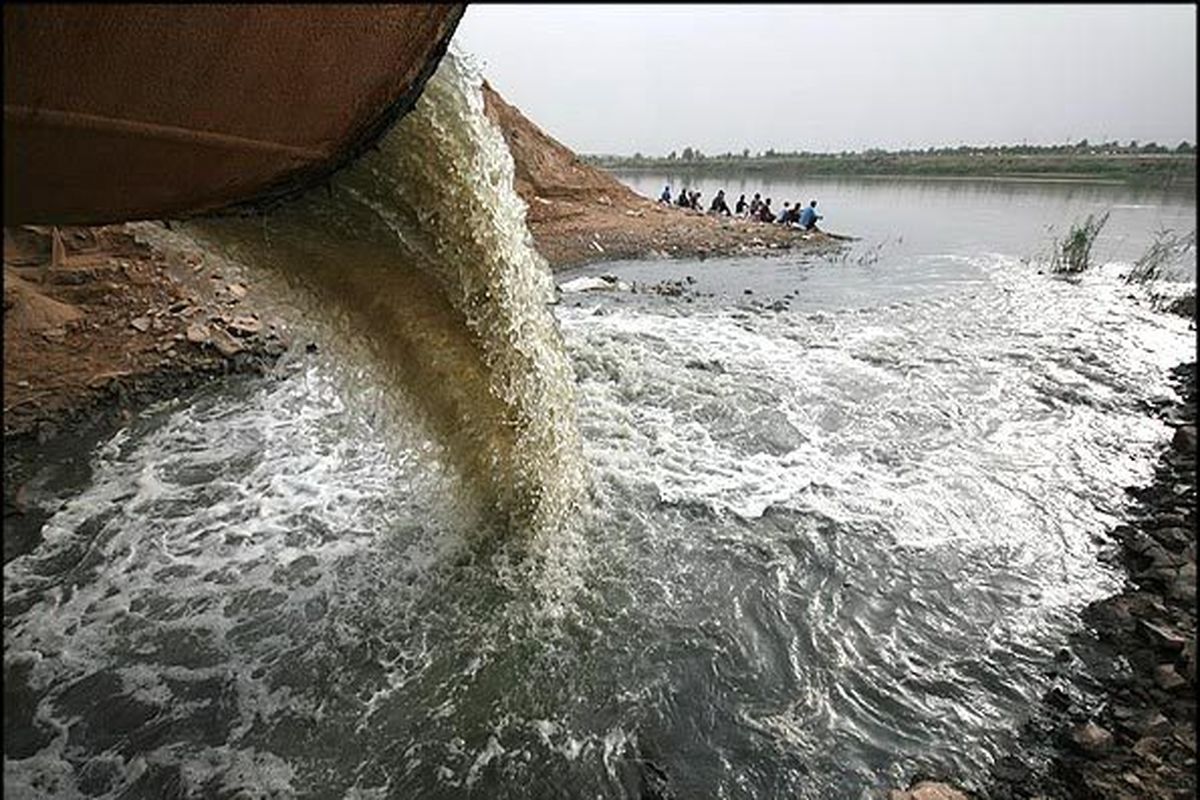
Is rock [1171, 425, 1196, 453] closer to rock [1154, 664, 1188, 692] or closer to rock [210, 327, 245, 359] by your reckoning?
rock [1154, 664, 1188, 692]

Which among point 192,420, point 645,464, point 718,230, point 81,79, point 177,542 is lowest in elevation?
point 177,542

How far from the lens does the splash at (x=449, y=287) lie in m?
4.16

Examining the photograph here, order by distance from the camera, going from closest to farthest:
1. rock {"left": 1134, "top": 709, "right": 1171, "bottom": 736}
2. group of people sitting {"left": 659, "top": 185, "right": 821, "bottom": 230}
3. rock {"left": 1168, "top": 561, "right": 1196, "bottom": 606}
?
rock {"left": 1134, "top": 709, "right": 1171, "bottom": 736}
rock {"left": 1168, "top": 561, "right": 1196, "bottom": 606}
group of people sitting {"left": 659, "top": 185, "right": 821, "bottom": 230}

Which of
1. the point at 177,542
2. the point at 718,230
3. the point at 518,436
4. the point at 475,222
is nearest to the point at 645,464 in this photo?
the point at 518,436

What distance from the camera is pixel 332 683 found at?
4520mm

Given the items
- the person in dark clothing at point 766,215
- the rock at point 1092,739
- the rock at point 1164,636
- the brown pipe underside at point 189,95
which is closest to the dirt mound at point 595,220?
the person in dark clothing at point 766,215

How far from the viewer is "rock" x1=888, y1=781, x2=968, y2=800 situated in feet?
12.5

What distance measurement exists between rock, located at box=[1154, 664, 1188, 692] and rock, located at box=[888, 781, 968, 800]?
191 centimetres

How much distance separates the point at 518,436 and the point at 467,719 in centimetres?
208

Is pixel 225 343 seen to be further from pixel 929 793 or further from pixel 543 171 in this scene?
pixel 543 171

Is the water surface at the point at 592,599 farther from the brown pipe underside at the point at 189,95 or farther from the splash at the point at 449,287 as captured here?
the brown pipe underside at the point at 189,95

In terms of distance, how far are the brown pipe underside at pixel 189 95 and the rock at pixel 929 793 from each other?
4.56 m

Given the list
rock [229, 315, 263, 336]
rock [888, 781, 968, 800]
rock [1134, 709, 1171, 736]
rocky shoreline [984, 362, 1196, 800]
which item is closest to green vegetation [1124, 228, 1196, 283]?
rocky shoreline [984, 362, 1196, 800]

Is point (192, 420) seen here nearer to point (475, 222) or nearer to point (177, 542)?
point (177, 542)
